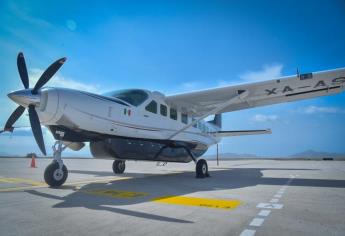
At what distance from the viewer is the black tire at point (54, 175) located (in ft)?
27.1

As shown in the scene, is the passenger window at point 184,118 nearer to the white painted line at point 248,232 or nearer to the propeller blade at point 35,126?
the propeller blade at point 35,126

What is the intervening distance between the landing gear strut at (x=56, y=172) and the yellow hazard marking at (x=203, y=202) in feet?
13.2

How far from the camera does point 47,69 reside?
8.46m

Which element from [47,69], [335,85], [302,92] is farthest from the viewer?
[302,92]

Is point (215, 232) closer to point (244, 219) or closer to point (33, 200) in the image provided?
point (244, 219)

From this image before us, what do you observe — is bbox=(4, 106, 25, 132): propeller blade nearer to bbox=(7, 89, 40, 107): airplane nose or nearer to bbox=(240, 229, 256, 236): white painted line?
bbox=(7, 89, 40, 107): airplane nose

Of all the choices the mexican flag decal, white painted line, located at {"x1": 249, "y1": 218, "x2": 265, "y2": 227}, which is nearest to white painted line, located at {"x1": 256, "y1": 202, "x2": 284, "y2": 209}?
white painted line, located at {"x1": 249, "y1": 218, "x2": 265, "y2": 227}

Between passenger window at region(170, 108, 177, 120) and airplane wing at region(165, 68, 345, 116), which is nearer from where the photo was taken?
airplane wing at region(165, 68, 345, 116)

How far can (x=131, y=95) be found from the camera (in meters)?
10.7

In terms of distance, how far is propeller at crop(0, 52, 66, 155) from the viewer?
25.5 feet

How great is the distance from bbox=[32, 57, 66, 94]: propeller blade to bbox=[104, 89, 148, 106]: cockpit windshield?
2497 millimetres

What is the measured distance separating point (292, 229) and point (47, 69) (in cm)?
818

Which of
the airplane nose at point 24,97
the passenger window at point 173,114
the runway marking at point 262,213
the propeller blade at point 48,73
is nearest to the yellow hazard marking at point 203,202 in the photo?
the runway marking at point 262,213

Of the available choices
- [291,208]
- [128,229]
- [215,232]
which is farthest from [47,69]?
[291,208]
